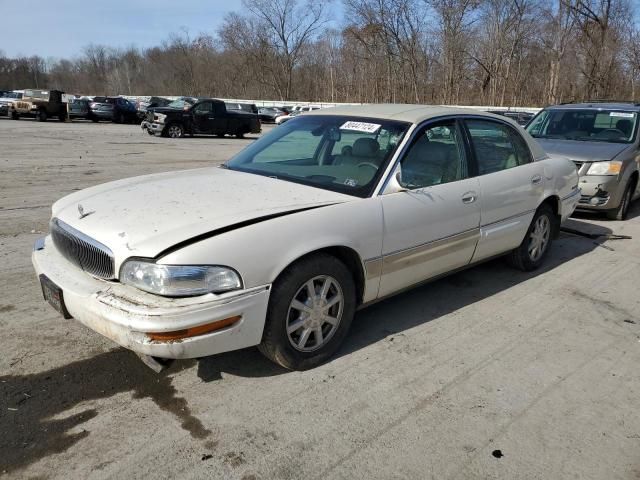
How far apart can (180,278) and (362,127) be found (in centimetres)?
195

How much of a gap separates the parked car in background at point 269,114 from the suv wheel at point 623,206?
113 feet

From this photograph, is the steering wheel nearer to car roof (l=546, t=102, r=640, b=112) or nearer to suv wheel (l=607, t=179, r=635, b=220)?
suv wheel (l=607, t=179, r=635, b=220)

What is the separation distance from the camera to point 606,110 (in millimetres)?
7891

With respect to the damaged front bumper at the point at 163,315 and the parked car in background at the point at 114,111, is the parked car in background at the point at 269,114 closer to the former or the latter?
the parked car in background at the point at 114,111

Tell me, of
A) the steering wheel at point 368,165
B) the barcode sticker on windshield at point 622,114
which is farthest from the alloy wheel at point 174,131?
the steering wheel at point 368,165

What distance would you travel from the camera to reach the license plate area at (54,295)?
2.87m

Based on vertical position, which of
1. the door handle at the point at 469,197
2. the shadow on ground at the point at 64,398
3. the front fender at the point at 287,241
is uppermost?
the door handle at the point at 469,197

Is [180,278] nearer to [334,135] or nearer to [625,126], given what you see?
[334,135]

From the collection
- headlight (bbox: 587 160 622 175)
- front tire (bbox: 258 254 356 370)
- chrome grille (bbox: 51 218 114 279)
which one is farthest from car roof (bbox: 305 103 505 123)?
headlight (bbox: 587 160 622 175)

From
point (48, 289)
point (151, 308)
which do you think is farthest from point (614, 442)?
point (48, 289)

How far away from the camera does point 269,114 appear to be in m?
41.0

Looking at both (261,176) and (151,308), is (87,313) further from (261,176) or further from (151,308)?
(261,176)

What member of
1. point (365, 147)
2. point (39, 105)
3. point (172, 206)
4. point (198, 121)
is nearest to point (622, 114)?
point (365, 147)

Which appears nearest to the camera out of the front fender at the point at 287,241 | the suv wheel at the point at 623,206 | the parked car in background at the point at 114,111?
the front fender at the point at 287,241
